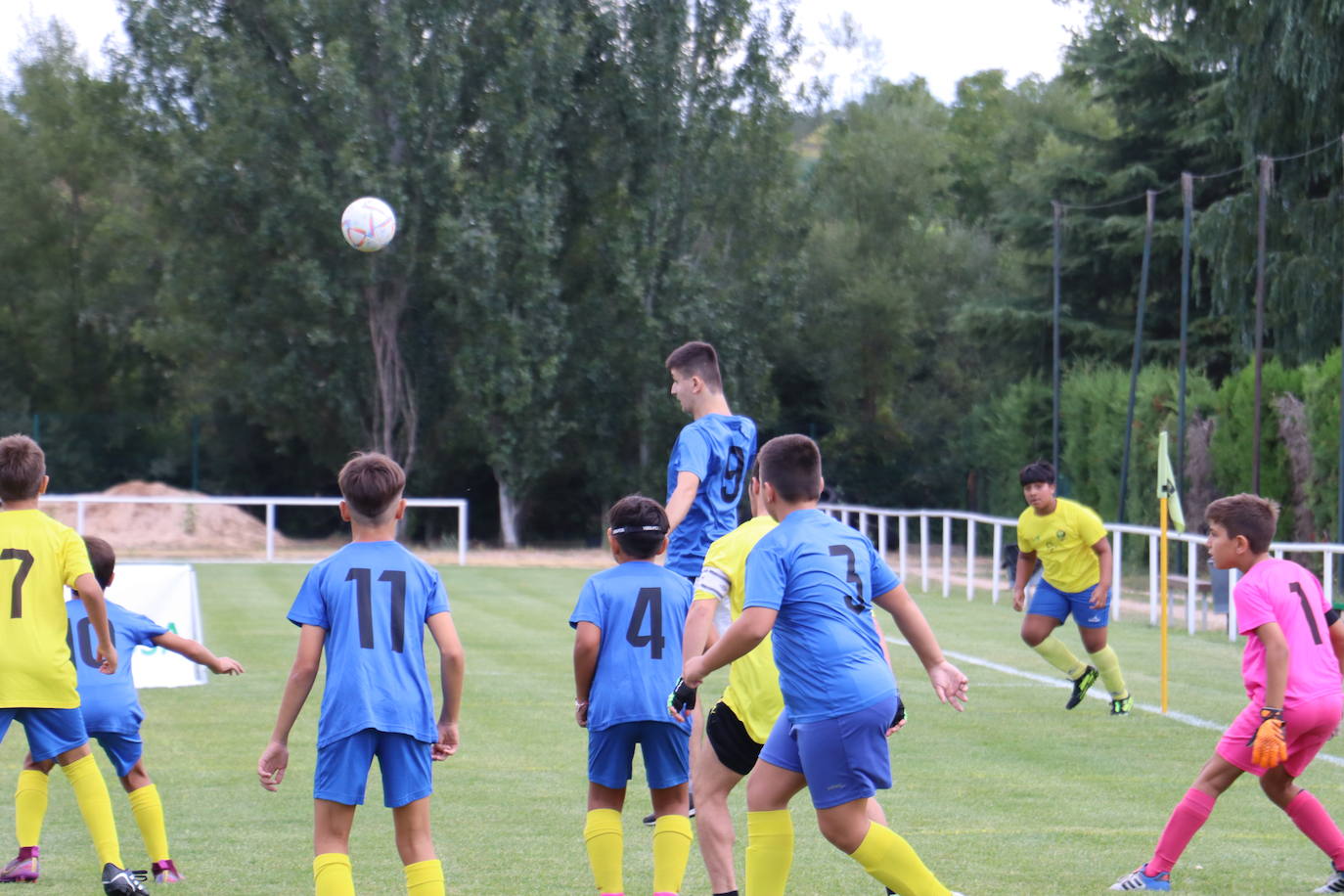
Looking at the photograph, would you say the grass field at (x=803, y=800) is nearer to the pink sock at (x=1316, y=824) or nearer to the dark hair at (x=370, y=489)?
the pink sock at (x=1316, y=824)

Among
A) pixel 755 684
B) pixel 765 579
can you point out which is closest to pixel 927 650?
pixel 765 579

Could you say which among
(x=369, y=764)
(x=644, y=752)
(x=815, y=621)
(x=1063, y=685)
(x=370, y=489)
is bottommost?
(x=1063, y=685)

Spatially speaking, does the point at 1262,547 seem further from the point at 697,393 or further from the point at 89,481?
the point at 89,481

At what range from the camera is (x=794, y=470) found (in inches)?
195

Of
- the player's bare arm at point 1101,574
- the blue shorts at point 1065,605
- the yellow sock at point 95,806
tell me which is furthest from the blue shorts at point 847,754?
the blue shorts at point 1065,605

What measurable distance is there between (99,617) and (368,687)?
152 cm

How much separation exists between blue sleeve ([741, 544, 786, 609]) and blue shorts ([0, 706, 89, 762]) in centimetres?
285

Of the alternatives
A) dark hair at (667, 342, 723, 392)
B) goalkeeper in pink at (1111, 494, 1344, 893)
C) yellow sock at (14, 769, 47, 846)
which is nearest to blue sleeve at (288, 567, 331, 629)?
yellow sock at (14, 769, 47, 846)

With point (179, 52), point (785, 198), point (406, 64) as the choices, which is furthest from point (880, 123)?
point (179, 52)

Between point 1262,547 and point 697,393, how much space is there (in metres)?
2.46

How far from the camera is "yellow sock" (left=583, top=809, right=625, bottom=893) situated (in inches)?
218

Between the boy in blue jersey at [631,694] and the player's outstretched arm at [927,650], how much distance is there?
2.97 feet

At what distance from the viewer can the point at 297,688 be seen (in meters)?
4.88

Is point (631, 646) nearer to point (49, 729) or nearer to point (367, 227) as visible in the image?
point (49, 729)
